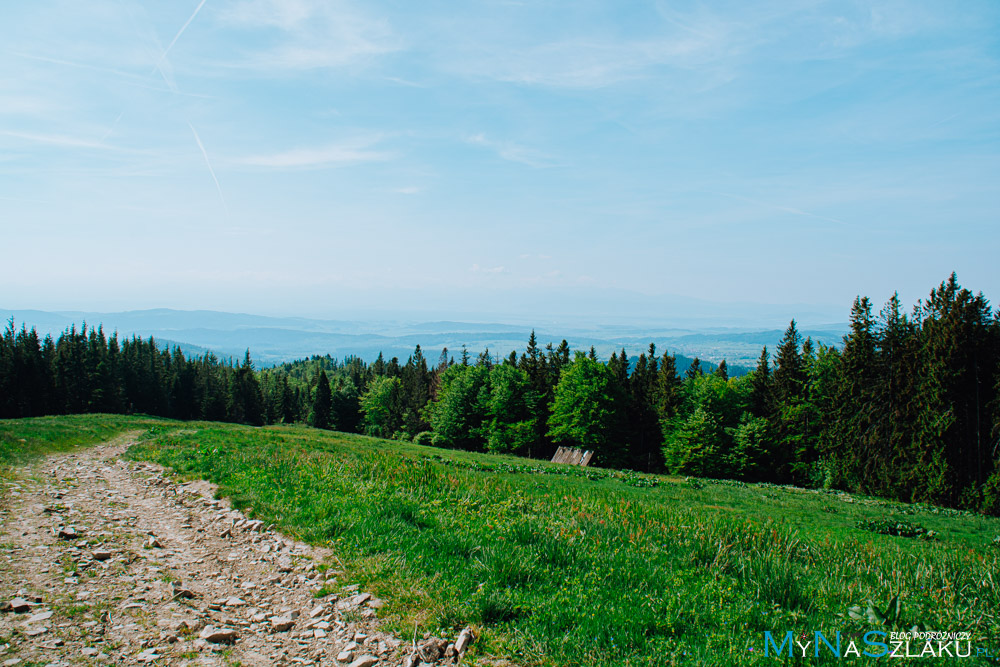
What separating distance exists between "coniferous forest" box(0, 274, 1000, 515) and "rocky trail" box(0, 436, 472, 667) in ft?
142

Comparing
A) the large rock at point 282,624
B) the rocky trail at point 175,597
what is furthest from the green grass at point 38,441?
the large rock at point 282,624

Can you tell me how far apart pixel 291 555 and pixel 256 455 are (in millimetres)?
10123

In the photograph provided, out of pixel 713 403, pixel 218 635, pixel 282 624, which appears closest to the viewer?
A: pixel 218 635

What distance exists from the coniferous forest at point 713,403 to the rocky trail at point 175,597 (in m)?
43.3

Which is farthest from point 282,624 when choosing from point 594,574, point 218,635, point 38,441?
point 38,441

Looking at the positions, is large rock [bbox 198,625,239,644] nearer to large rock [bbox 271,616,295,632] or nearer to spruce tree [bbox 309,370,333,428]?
large rock [bbox 271,616,295,632]

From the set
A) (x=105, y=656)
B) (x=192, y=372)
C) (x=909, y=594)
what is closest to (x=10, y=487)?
(x=105, y=656)

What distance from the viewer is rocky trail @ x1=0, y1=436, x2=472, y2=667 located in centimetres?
575

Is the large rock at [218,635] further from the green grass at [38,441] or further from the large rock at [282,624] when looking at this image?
the green grass at [38,441]

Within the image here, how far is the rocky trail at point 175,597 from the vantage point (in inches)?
227

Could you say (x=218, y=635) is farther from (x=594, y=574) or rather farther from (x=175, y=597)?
(x=594, y=574)

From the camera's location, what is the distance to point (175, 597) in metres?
7.21

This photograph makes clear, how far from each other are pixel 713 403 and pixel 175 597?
2524 inches

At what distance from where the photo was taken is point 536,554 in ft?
26.3
